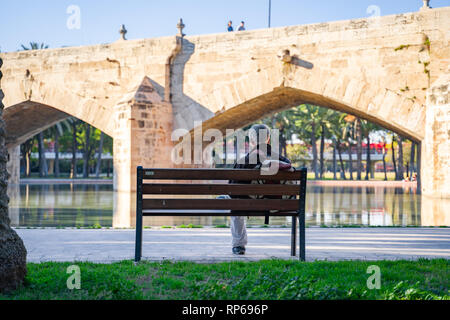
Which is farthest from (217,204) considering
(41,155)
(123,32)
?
(41,155)

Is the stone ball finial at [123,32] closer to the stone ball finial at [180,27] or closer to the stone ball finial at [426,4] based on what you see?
the stone ball finial at [180,27]

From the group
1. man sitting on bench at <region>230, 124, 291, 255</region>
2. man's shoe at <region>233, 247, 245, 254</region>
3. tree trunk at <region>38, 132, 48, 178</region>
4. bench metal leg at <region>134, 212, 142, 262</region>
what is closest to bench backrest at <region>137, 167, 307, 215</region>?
bench metal leg at <region>134, 212, 142, 262</region>

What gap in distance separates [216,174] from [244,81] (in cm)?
1169

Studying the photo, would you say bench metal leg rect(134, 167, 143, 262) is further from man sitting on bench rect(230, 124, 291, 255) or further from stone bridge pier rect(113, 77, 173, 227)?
stone bridge pier rect(113, 77, 173, 227)

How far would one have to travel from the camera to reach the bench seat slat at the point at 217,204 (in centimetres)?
409

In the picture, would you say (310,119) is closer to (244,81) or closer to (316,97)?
(316,97)

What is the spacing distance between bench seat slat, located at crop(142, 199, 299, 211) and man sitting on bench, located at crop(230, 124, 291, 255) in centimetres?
36

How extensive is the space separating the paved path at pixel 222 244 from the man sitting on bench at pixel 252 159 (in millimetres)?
144

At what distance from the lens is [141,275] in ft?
11.1

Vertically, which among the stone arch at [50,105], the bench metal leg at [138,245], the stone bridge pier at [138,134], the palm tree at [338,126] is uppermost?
the palm tree at [338,126]

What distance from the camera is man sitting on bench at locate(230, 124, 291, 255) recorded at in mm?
4410

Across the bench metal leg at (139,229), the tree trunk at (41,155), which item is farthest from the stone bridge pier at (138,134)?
the tree trunk at (41,155)

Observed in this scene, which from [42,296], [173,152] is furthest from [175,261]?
[173,152]
